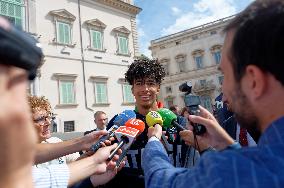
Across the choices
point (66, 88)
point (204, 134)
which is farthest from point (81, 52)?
point (204, 134)

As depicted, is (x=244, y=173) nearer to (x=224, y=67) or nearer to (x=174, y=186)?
(x=174, y=186)

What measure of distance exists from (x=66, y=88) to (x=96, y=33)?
4.31m

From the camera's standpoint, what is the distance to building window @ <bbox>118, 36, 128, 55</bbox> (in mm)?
21172

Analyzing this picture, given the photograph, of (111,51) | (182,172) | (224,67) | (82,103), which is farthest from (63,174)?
(111,51)

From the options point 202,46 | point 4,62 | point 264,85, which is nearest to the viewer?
point 4,62

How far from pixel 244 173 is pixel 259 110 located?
27 centimetres

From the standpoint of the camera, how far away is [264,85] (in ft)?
Result: 3.76

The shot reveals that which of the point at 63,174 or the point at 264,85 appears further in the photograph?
the point at 63,174

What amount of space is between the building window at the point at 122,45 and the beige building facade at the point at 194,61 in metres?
15.0

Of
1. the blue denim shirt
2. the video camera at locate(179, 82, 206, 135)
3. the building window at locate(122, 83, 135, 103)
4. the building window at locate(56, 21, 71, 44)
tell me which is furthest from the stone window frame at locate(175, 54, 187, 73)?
the blue denim shirt

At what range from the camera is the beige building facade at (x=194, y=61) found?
35844 millimetres

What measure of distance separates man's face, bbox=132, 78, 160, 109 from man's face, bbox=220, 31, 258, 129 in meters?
1.53

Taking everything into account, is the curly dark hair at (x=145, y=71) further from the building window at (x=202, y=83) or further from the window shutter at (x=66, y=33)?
the building window at (x=202, y=83)

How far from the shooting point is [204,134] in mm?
1797
